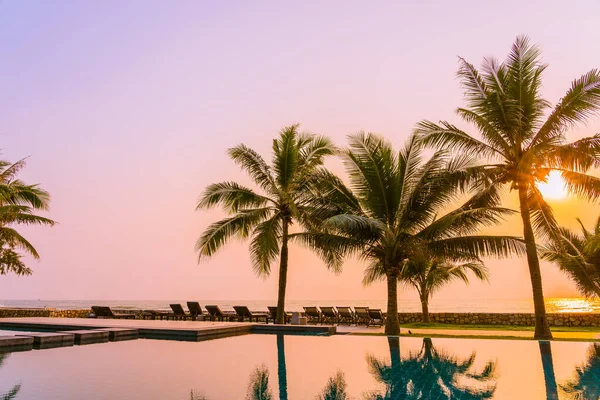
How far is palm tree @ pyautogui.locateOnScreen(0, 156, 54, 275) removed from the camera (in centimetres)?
1880

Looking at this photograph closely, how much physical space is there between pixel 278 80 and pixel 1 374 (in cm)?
1509

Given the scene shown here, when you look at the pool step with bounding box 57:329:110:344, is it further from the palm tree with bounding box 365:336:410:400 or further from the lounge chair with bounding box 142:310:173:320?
the lounge chair with bounding box 142:310:173:320

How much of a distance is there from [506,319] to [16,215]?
21264 millimetres

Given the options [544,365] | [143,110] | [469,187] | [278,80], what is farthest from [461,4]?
[143,110]

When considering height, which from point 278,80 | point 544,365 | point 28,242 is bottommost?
point 544,365

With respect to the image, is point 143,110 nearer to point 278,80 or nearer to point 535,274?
point 278,80

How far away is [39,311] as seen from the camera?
24125 mm

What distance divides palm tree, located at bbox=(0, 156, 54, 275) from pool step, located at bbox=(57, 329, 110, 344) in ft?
31.5

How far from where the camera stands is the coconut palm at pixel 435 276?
2007cm

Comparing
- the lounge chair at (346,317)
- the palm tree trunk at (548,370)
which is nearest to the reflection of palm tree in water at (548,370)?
the palm tree trunk at (548,370)

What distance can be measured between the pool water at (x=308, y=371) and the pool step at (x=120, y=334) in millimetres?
701

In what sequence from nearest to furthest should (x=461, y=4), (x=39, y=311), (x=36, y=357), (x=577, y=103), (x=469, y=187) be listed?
(x=36, y=357), (x=577, y=103), (x=469, y=187), (x=461, y=4), (x=39, y=311)

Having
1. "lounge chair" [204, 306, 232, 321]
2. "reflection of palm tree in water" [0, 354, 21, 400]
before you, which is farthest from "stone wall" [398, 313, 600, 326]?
"reflection of palm tree in water" [0, 354, 21, 400]

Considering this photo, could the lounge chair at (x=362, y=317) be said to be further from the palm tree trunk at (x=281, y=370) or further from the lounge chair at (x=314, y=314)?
the palm tree trunk at (x=281, y=370)
